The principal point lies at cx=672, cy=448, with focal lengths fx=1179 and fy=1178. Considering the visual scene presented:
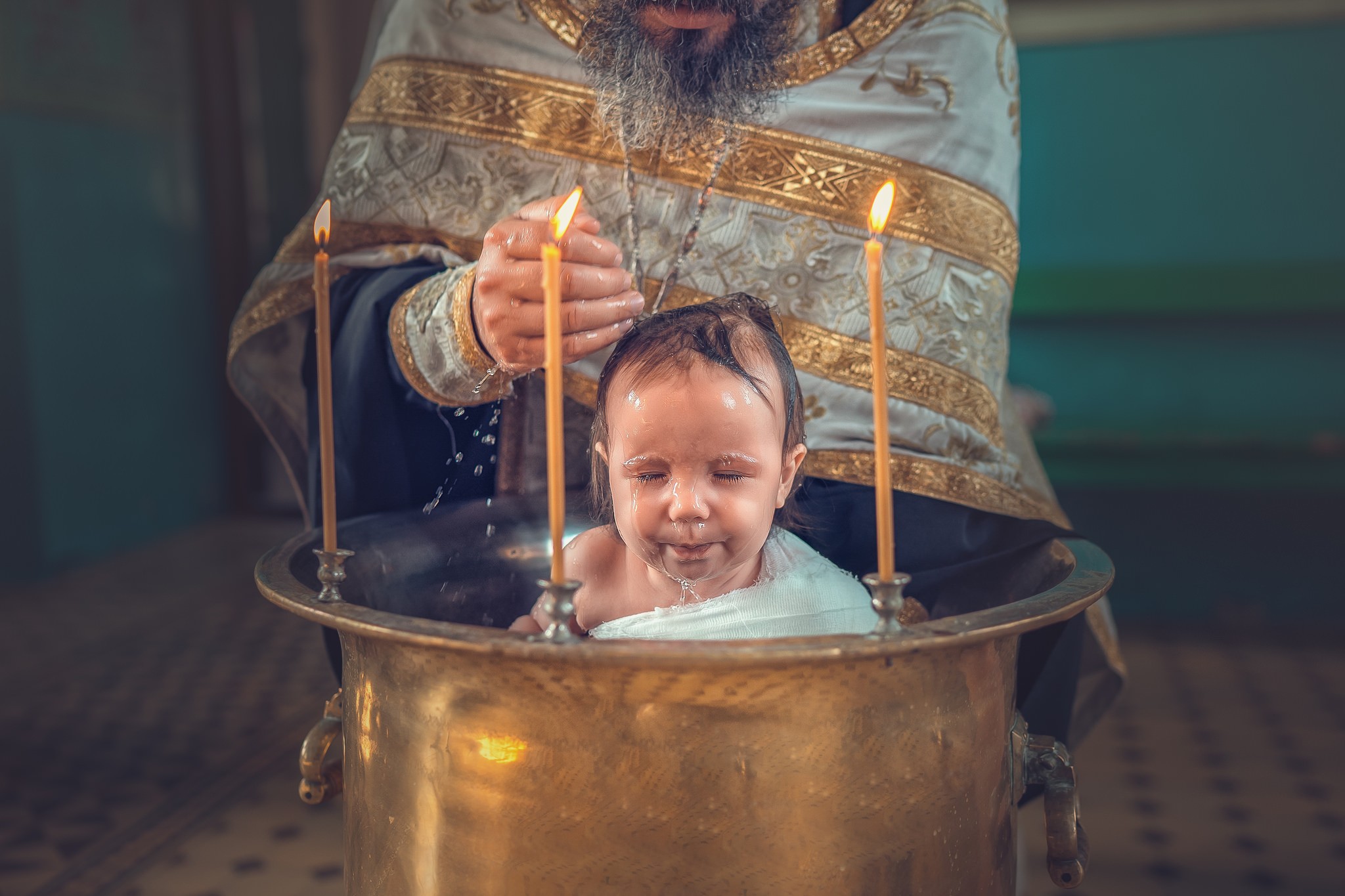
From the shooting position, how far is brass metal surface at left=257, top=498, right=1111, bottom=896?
65 cm

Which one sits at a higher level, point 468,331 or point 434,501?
point 468,331

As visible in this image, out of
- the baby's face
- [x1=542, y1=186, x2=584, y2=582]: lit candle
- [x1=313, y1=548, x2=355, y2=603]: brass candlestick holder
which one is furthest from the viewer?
the baby's face

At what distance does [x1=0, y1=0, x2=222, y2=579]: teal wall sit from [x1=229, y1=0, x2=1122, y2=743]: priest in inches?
108

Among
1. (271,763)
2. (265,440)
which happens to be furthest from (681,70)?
(265,440)

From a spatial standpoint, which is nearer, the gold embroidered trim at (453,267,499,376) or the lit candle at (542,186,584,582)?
the lit candle at (542,186,584,582)

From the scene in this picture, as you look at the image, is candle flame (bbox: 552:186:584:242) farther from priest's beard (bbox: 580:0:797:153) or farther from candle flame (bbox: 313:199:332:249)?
priest's beard (bbox: 580:0:797:153)

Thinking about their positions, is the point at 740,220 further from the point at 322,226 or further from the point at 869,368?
the point at 322,226

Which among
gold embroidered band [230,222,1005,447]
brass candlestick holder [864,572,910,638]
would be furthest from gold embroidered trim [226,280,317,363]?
brass candlestick holder [864,572,910,638]

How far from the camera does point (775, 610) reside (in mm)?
1002

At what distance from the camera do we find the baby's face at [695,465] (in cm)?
90

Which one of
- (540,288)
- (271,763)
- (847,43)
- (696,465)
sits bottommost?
(271,763)

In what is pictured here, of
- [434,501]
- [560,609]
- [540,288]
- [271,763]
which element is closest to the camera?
[560,609]

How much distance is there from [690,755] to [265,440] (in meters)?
4.22

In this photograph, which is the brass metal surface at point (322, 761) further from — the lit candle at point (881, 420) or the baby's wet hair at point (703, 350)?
the lit candle at point (881, 420)
